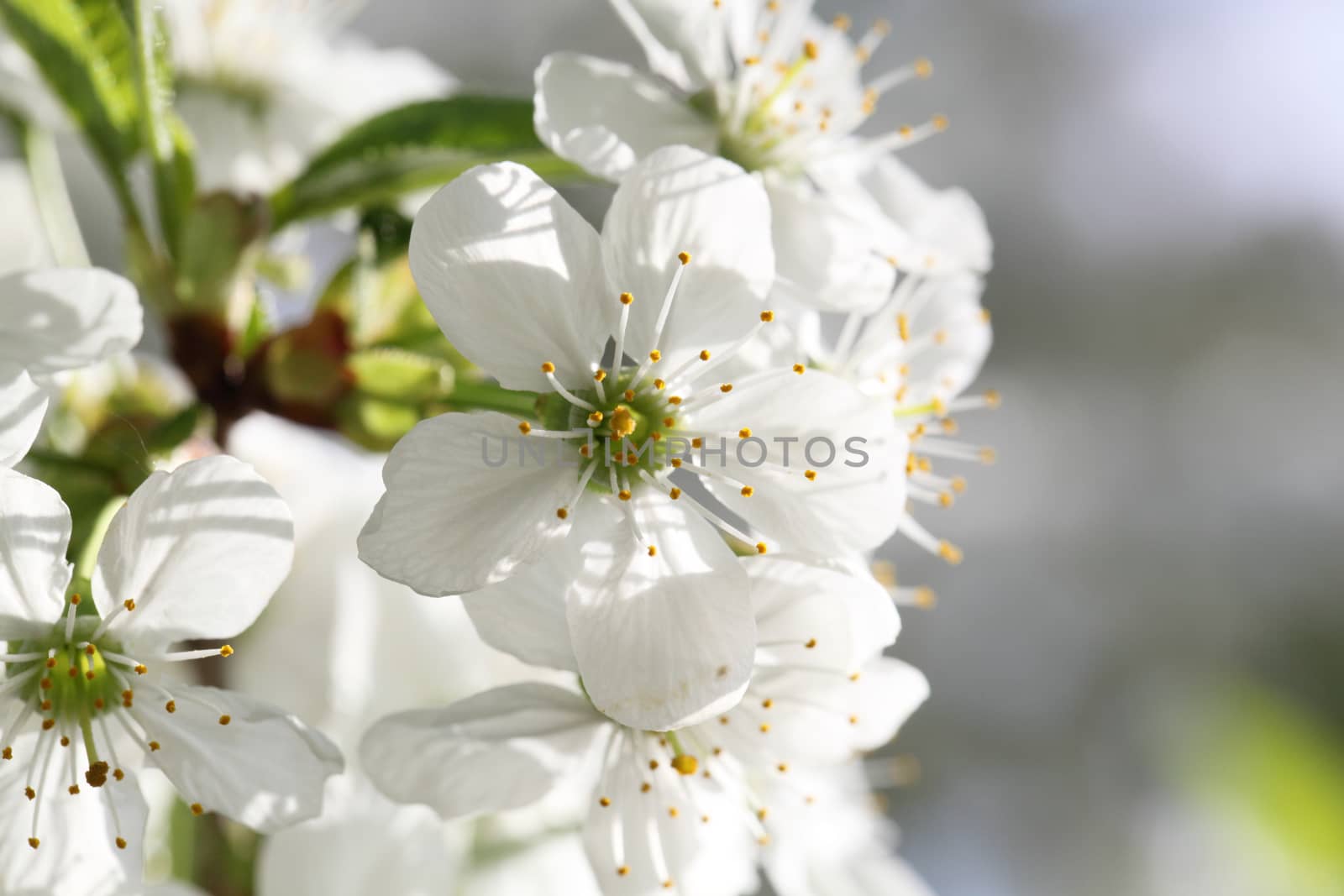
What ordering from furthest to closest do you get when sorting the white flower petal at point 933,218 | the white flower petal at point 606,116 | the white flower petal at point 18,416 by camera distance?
the white flower petal at point 933,218, the white flower petal at point 606,116, the white flower petal at point 18,416

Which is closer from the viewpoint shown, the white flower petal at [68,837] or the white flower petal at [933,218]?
the white flower petal at [68,837]

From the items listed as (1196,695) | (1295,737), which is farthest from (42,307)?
(1196,695)

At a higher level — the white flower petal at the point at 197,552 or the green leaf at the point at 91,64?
the green leaf at the point at 91,64

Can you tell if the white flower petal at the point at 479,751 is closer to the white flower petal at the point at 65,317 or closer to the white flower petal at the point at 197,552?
the white flower petal at the point at 197,552

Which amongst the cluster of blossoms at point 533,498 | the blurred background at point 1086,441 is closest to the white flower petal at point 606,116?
the cluster of blossoms at point 533,498

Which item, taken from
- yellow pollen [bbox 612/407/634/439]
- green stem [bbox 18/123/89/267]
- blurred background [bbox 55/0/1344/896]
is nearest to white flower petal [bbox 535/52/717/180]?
yellow pollen [bbox 612/407/634/439]

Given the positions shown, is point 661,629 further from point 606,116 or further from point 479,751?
point 606,116
